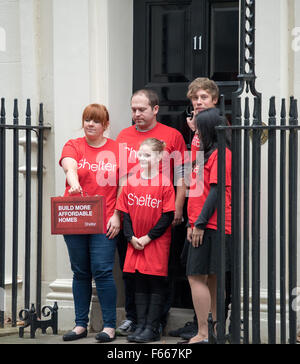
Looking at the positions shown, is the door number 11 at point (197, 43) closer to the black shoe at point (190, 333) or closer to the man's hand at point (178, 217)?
the man's hand at point (178, 217)

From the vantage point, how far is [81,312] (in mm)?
6301

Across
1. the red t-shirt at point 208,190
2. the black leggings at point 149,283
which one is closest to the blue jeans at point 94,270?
the black leggings at point 149,283

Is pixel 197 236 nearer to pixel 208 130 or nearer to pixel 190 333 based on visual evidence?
pixel 208 130

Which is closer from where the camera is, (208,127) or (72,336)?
(208,127)

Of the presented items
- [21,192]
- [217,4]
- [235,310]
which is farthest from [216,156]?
[21,192]

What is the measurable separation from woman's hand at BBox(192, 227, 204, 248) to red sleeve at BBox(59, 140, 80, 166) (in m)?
1.20

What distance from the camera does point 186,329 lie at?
20.7 ft

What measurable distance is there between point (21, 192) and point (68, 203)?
111 cm

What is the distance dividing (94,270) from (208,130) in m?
1.46

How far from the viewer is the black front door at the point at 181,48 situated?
6641mm

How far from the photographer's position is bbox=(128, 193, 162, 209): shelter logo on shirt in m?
6.08

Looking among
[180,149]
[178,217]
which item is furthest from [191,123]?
[178,217]

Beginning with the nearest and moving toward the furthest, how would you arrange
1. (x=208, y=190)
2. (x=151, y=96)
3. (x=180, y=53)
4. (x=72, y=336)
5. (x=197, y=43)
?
(x=208, y=190)
(x=72, y=336)
(x=151, y=96)
(x=197, y=43)
(x=180, y=53)

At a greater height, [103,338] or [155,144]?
[155,144]
